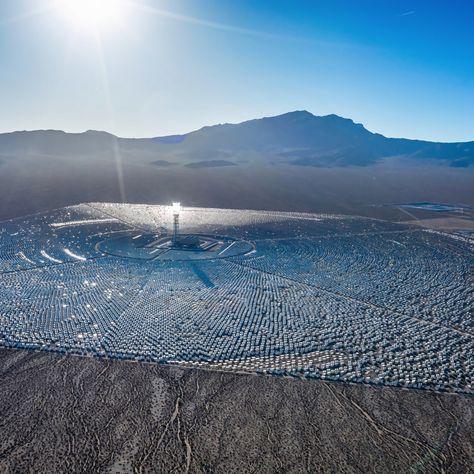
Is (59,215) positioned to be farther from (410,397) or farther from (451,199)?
(451,199)

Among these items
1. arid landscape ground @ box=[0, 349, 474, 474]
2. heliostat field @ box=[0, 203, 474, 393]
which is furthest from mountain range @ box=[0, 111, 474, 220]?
arid landscape ground @ box=[0, 349, 474, 474]

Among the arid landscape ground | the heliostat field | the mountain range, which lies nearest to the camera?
the arid landscape ground

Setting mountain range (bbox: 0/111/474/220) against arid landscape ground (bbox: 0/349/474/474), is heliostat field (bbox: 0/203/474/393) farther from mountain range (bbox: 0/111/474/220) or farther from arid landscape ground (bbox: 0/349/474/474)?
mountain range (bbox: 0/111/474/220)

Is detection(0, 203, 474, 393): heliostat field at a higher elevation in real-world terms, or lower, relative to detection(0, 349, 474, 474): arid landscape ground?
lower

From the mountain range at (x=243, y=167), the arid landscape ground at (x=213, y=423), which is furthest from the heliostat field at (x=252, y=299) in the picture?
the mountain range at (x=243, y=167)

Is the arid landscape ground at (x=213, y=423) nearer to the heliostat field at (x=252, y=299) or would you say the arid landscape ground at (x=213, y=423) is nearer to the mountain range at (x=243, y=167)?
the heliostat field at (x=252, y=299)

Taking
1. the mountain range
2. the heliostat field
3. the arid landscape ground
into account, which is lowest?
the mountain range
